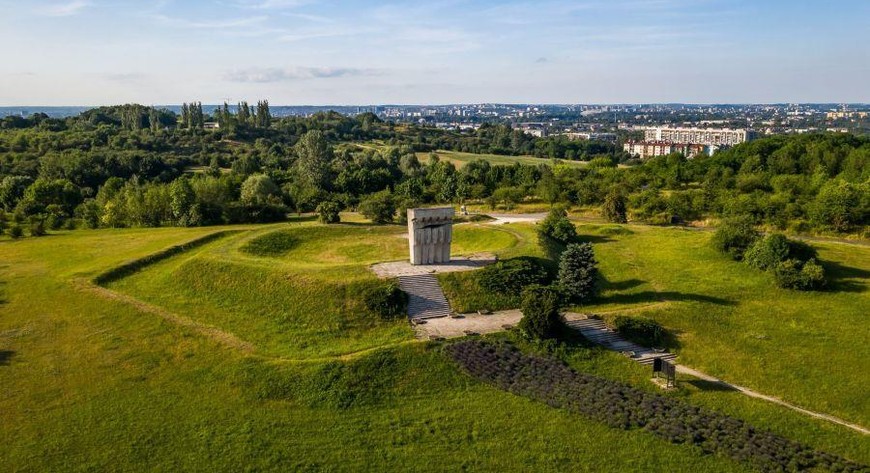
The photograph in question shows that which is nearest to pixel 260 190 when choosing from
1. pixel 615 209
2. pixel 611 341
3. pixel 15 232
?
pixel 15 232

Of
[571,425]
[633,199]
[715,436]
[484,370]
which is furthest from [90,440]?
[633,199]

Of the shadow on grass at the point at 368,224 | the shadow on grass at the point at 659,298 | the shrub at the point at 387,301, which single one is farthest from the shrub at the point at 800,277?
the shadow on grass at the point at 368,224

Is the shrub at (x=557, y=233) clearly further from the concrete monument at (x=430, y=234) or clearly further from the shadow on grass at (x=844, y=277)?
the shadow on grass at (x=844, y=277)

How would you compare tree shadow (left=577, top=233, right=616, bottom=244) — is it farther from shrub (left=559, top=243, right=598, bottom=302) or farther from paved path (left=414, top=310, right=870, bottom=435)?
paved path (left=414, top=310, right=870, bottom=435)

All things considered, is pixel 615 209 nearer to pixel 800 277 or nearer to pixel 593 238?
pixel 593 238

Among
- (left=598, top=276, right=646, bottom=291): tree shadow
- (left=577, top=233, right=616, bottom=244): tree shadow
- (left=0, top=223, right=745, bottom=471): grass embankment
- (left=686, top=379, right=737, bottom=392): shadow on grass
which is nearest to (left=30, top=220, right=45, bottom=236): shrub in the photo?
(left=0, top=223, right=745, bottom=471): grass embankment
